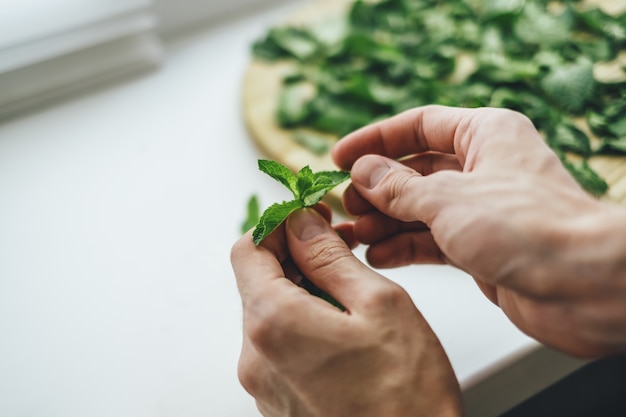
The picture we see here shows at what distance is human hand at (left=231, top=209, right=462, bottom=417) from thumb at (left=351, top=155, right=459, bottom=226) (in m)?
0.08

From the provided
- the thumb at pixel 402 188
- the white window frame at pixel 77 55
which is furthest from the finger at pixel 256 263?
the white window frame at pixel 77 55

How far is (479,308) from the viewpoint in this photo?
2.29 feet

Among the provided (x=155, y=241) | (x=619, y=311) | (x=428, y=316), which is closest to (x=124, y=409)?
(x=155, y=241)

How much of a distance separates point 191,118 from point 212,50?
24cm

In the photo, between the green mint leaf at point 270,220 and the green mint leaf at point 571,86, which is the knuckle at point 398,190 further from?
the green mint leaf at point 571,86

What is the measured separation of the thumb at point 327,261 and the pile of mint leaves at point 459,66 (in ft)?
1.01

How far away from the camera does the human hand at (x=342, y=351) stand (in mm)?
469

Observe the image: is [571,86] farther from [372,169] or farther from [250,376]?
[250,376]

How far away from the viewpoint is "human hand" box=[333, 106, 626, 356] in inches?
17.0

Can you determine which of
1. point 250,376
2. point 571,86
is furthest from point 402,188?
point 571,86

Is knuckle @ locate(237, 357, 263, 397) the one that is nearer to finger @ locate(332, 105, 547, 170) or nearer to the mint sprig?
the mint sprig

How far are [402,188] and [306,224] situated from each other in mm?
104

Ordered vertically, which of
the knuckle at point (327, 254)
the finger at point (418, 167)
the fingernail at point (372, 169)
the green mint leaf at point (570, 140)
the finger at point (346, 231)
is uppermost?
the fingernail at point (372, 169)

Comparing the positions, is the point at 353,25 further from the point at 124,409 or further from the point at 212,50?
the point at 124,409
